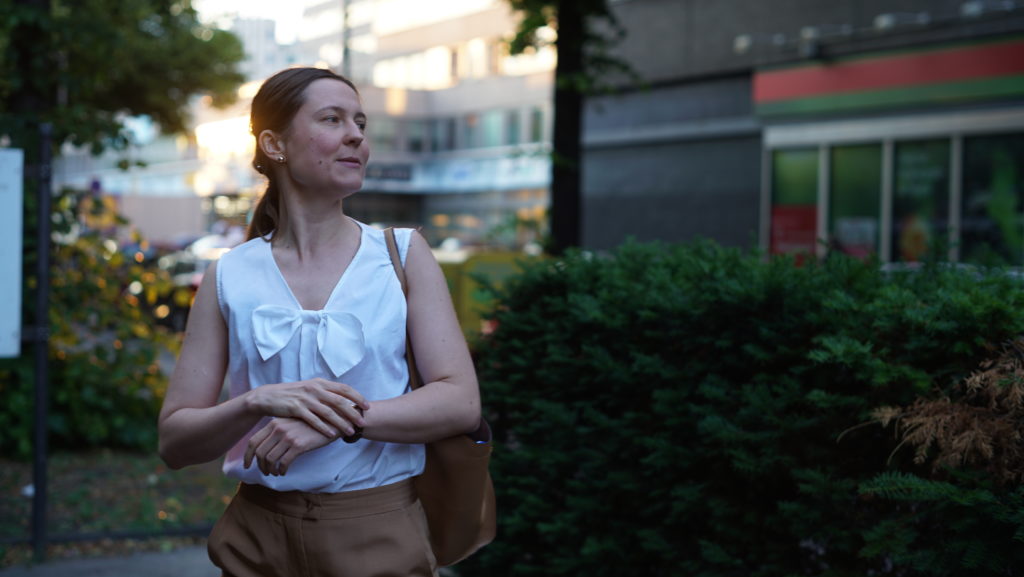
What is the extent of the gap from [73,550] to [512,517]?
120 inches

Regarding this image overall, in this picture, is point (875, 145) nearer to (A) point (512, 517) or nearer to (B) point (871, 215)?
(B) point (871, 215)

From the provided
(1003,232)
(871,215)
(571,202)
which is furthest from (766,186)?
(571,202)

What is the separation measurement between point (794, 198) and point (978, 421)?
1927cm

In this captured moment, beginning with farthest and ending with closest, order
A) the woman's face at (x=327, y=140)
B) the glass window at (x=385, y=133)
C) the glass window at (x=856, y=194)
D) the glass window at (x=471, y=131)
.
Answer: the glass window at (x=385, y=133) < the glass window at (x=471, y=131) < the glass window at (x=856, y=194) < the woman's face at (x=327, y=140)

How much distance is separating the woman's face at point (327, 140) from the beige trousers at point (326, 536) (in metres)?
0.63

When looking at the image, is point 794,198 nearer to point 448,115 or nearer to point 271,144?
point 271,144

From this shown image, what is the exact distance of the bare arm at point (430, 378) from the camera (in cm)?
220

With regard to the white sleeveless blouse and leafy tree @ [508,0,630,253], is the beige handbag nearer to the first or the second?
the white sleeveless blouse

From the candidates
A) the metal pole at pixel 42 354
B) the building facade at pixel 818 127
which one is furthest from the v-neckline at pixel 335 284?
the building facade at pixel 818 127

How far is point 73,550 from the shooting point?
6.17m

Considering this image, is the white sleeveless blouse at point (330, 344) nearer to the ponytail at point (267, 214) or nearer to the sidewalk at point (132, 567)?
the ponytail at point (267, 214)

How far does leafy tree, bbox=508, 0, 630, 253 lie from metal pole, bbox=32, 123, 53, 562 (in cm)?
589

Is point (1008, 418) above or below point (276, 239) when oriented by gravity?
below

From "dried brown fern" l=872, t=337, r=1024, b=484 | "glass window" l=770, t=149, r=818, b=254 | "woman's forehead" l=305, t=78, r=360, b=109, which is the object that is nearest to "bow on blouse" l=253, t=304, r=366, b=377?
"woman's forehead" l=305, t=78, r=360, b=109
